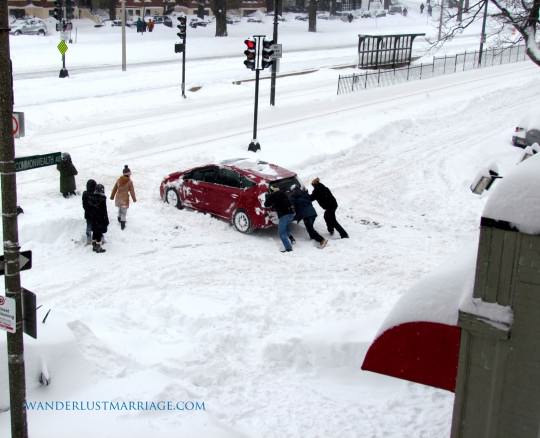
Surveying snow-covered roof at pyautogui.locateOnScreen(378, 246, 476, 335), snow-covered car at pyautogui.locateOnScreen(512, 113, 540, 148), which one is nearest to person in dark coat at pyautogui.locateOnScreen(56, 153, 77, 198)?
snow-covered roof at pyautogui.locateOnScreen(378, 246, 476, 335)

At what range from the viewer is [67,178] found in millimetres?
17094

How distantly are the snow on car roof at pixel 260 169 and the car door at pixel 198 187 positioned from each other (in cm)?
47

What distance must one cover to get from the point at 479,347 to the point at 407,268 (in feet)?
28.6

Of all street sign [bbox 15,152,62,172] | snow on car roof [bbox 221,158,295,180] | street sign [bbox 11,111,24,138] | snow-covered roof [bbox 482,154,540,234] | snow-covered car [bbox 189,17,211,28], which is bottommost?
snow on car roof [bbox 221,158,295,180]

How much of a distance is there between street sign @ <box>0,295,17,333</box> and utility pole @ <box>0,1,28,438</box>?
42 mm

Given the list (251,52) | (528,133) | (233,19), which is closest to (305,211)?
(251,52)

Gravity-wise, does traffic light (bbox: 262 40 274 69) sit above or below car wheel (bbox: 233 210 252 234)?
above

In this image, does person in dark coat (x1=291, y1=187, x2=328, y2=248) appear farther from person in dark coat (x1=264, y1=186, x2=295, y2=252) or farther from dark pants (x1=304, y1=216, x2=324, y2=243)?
person in dark coat (x1=264, y1=186, x2=295, y2=252)

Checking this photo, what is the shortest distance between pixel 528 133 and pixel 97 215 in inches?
572

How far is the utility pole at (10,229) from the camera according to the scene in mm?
6969

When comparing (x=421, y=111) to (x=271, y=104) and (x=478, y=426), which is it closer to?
(x=271, y=104)

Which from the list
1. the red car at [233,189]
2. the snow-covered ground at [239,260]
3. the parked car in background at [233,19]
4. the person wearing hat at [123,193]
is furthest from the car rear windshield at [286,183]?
the parked car in background at [233,19]

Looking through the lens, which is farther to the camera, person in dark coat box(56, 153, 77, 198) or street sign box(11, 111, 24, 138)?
person in dark coat box(56, 153, 77, 198)

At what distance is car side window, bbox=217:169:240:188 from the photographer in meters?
16.5
